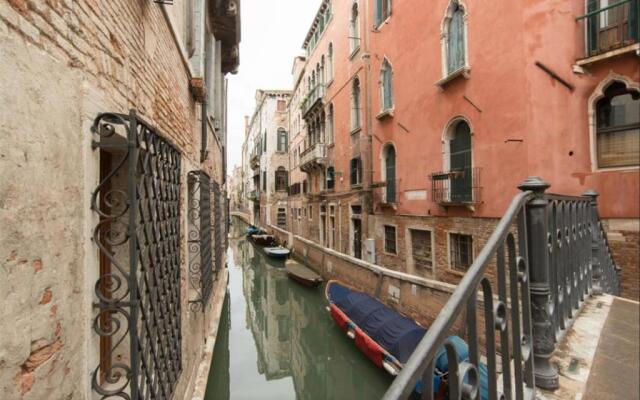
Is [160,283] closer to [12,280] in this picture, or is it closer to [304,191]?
[12,280]

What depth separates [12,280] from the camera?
1.25 metres

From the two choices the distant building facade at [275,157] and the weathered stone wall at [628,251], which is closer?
the weathered stone wall at [628,251]

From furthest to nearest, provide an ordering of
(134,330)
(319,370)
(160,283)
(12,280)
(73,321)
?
1. (319,370)
2. (160,283)
3. (134,330)
4. (73,321)
5. (12,280)

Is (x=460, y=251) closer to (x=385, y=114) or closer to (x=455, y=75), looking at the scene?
(x=455, y=75)

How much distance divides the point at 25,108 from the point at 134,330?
1332 millimetres

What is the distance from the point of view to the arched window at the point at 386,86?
12438mm

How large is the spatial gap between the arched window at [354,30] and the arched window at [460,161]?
23.9ft

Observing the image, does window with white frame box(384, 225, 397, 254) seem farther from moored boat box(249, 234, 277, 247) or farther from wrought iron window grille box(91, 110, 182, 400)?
moored boat box(249, 234, 277, 247)

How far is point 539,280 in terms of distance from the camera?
1568mm

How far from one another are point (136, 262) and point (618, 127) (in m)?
8.41

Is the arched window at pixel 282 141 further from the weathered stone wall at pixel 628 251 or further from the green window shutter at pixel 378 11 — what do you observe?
the weathered stone wall at pixel 628 251

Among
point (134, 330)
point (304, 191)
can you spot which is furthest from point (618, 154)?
point (304, 191)

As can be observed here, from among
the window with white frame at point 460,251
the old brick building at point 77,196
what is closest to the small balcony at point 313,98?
the window with white frame at point 460,251

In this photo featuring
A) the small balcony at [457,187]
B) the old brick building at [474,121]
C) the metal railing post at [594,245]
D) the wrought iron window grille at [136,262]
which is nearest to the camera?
the wrought iron window grille at [136,262]
